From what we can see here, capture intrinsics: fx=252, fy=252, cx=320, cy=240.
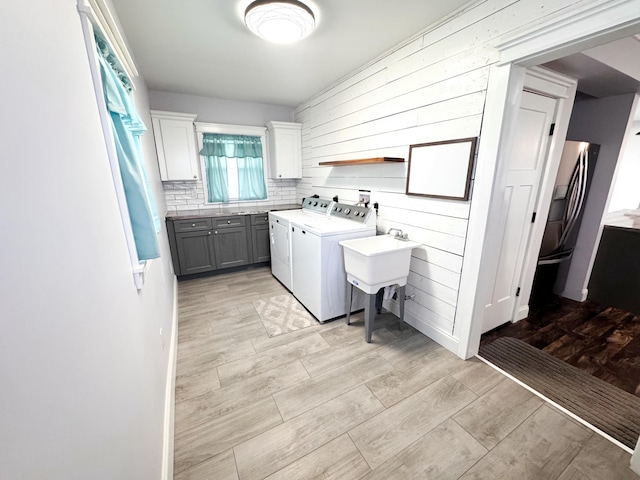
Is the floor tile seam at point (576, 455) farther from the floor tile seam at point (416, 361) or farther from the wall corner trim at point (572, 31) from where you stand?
the wall corner trim at point (572, 31)

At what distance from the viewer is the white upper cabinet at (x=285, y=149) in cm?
388

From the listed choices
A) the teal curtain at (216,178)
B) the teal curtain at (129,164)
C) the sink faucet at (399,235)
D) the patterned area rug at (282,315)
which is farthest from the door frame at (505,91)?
the teal curtain at (216,178)

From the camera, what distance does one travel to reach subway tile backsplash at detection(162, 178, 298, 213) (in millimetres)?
3703

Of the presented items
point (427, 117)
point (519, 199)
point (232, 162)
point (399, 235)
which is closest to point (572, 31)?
point (427, 117)

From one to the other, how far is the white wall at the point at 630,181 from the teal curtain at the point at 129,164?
21.7 feet

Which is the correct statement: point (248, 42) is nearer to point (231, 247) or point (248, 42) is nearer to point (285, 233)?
point (285, 233)

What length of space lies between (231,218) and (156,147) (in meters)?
1.28

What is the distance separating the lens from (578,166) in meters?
2.54

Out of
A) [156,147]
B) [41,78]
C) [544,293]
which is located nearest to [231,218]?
[156,147]

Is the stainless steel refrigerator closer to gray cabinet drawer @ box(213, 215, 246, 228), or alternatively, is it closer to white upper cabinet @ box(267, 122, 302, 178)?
white upper cabinet @ box(267, 122, 302, 178)

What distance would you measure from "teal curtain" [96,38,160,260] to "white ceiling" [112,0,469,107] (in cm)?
107

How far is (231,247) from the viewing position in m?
3.70

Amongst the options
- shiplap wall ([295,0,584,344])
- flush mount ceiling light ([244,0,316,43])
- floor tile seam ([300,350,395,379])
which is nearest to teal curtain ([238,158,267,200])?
shiplap wall ([295,0,584,344])

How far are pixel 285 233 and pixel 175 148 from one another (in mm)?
1955
